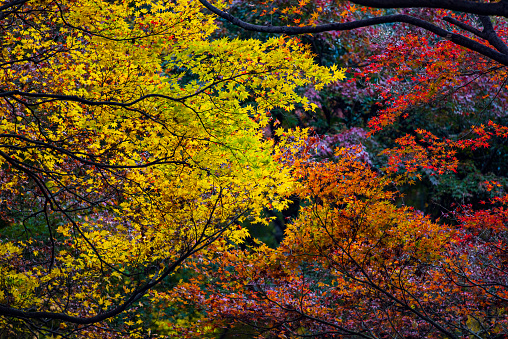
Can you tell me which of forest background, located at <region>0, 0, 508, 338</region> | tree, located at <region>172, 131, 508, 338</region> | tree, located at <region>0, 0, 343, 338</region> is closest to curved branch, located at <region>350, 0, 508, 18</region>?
forest background, located at <region>0, 0, 508, 338</region>

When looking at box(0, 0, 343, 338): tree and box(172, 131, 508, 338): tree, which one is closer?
box(0, 0, 343, 338): tree

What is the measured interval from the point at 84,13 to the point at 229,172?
9.31ft

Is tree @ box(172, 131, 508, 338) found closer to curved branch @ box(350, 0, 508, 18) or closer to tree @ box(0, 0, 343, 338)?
tree @ box(0, 0, 343, 338)

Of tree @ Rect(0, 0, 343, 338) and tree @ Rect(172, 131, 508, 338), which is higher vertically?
tree @ Rect(0, 0, 343, 338)

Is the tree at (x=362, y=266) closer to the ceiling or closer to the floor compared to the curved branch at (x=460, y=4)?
closer to the floor

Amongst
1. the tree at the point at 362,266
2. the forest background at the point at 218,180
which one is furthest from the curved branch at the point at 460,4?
the tree at the point at 362,266

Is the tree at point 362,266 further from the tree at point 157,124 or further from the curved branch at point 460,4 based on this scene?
the curved branch at point 460,4

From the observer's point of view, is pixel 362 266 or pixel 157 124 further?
pixel 362 266

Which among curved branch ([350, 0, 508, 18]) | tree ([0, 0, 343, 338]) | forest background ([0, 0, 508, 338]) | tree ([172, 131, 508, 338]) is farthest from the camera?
tree ([172, 131, 508, 338])

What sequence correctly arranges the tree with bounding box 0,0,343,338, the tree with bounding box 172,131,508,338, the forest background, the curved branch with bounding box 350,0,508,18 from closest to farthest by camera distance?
the curved branch with bounding box 350,0,508,18
the tree with bounding box 0,0,343,338
the forest background
the tree with bounding box 172,131,508,338

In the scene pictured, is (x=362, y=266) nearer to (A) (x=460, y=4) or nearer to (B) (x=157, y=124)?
(B) (x=157, y=124)

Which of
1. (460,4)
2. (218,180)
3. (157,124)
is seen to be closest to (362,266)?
(218,180)

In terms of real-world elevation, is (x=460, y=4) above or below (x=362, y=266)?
above

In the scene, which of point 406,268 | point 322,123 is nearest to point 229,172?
point 406,268
